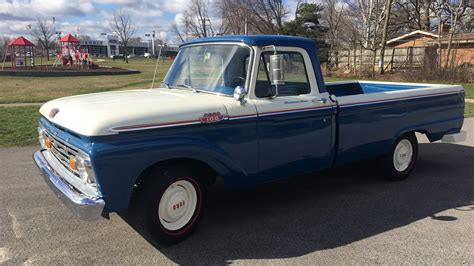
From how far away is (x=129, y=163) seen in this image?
361cm

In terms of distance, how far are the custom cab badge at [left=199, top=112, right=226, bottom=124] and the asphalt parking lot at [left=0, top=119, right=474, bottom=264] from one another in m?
1.17

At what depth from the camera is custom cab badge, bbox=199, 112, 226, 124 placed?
13.2 feet

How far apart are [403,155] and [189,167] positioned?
3557 millimetres

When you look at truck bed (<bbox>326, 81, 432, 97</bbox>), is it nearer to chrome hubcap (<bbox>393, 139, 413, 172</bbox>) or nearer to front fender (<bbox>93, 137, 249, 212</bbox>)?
chrome hubcap (<bbox>393, 139, 413, 172</bbox>)

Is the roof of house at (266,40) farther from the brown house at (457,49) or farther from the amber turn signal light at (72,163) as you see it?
the brown house at (457,49)

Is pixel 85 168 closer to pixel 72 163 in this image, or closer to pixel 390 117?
pixel 72 163

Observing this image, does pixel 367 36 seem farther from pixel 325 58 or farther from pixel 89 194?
pixel 89 194

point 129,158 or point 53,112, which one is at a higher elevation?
point 53,112

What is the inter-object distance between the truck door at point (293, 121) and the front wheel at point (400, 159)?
129 centimetres

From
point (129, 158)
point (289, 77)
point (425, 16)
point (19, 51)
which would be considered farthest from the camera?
point (425, 16)

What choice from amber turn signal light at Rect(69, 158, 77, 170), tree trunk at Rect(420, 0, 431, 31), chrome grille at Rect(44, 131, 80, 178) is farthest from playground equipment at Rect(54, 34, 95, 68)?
amber turn signal light at Rect(69, 158, 77, 170)

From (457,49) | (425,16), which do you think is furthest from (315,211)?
(425,16)

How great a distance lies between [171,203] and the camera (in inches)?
159

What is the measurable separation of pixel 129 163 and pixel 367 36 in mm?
37714
